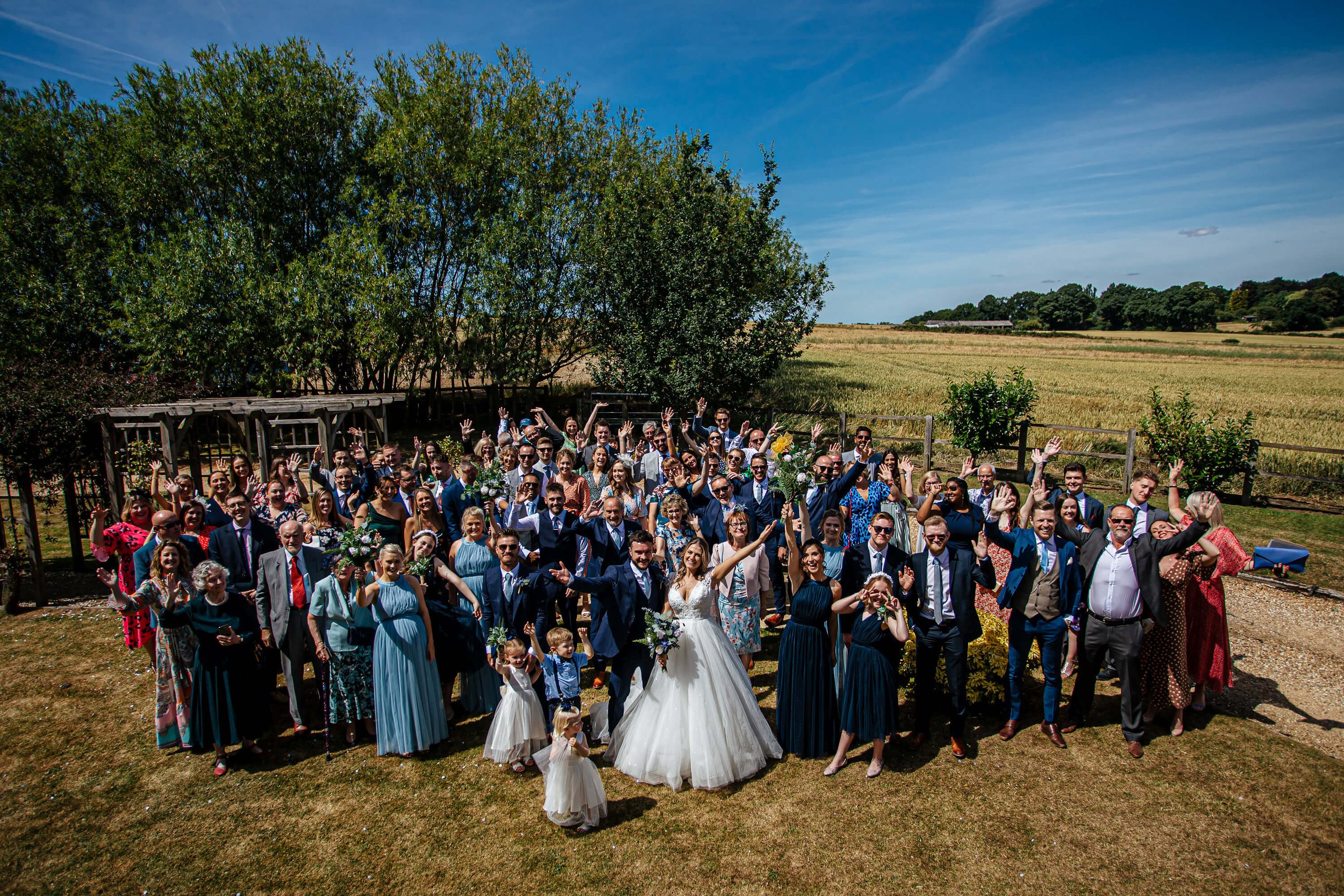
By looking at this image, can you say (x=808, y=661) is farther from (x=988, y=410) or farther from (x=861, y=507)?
(x=988, y=410)

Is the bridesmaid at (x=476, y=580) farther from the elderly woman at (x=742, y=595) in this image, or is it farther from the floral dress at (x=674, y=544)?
the elderly woman at (x=742, y=595)

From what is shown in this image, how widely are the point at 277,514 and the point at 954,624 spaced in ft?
23.4

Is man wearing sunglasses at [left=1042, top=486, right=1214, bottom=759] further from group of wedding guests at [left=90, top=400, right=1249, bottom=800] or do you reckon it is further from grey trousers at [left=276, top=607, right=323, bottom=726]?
grey trousers at [left=276, top=607, right=323, bottom=726]

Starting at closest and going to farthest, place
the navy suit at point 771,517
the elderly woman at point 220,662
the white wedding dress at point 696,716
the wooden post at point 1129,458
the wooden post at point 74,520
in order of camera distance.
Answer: the white wedding dress at point 696,716, the elderly woman at point 220,662, the navy suit at point 771,517, the wooden post at point 74,520, the wooden post at point 1129,458

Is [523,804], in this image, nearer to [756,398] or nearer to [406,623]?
[406,623]

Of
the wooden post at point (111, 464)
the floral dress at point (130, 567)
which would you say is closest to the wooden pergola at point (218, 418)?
the wooden post at point (111, 464)

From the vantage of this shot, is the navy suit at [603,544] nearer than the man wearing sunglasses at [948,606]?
No

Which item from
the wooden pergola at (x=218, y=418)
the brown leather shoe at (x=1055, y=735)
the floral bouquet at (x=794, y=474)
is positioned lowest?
the brown leather shoe at (x=1055, y=735)

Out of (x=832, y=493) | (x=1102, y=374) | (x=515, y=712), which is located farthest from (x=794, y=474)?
(x=1102, y=374)

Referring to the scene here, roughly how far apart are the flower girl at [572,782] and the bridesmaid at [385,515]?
136 inches

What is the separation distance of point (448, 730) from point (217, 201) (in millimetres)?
22930

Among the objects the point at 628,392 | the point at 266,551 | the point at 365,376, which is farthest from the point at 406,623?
the point at 365,376

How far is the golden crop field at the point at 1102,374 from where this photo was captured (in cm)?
2323

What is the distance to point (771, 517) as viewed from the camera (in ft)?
26.6
